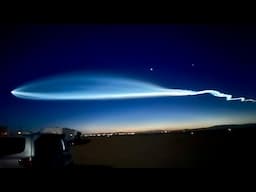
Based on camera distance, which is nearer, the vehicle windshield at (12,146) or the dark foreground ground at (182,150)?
the vehicle windshield at (12,146)

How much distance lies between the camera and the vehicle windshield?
10.2 feet

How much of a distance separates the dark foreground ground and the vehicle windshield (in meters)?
0.65

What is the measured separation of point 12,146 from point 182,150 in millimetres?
1653

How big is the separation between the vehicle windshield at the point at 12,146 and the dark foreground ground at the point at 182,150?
652 mm

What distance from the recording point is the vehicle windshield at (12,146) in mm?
3102

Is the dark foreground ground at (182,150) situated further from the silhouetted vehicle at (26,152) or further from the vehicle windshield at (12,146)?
the vehicle windshield at (12,146)

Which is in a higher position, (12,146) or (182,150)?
(12,146)

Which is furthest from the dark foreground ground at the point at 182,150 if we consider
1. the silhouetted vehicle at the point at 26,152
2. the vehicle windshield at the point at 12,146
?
the vehicle windshield at the point at 12,146

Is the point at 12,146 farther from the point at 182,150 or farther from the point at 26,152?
the point at 182,150

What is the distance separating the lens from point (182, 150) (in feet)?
12.6

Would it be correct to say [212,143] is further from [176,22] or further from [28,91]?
[28,91]

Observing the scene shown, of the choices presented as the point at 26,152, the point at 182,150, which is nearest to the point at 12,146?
the point at 26,152

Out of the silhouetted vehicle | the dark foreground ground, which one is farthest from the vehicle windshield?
the dark foreground ground

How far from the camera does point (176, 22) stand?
335 cm
